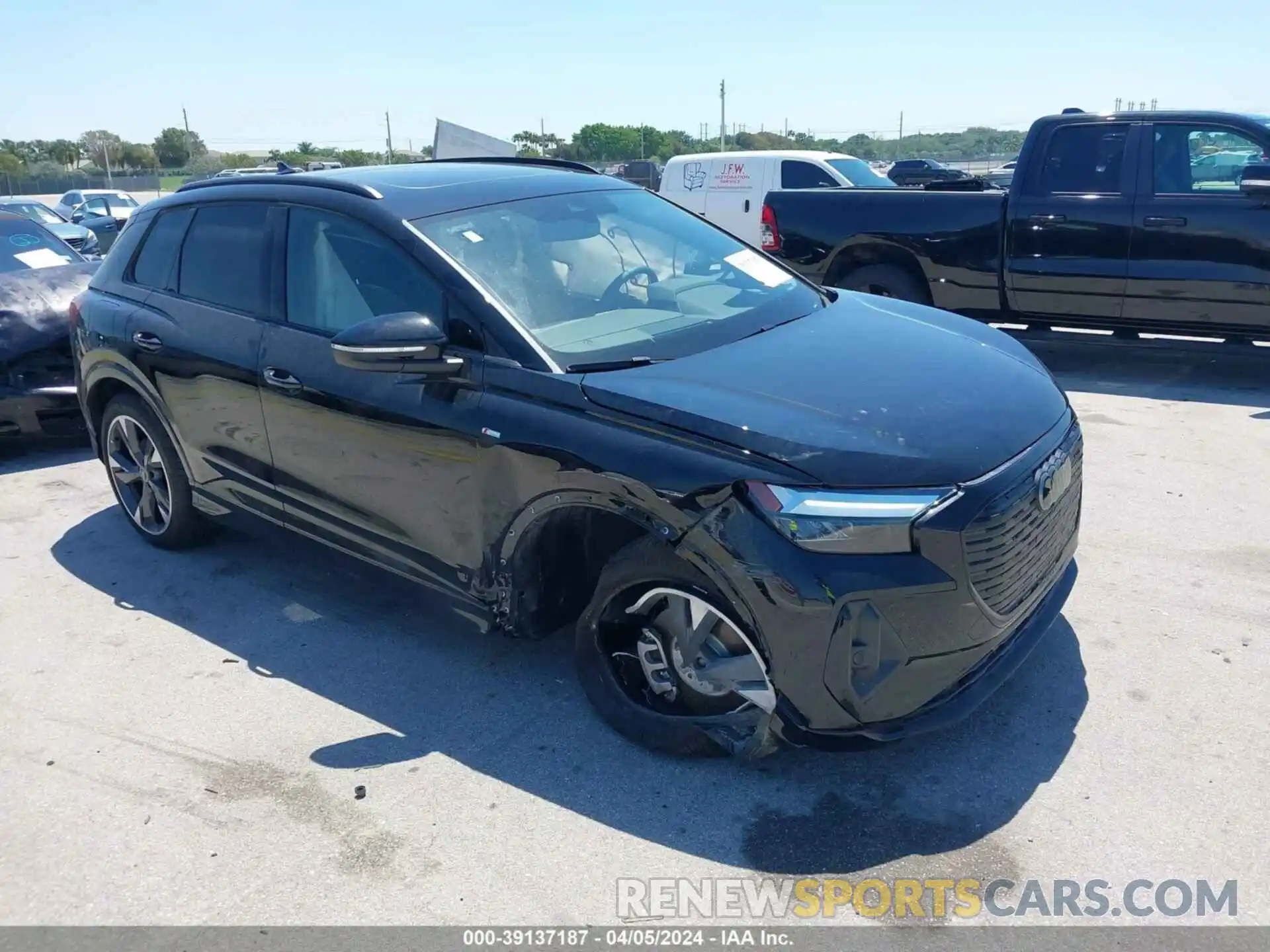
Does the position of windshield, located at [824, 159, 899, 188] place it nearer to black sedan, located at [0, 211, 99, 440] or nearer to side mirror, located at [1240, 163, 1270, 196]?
side mirror, located at [1240, 163, 1270, 196]

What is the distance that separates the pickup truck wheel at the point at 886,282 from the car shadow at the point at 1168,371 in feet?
3.20

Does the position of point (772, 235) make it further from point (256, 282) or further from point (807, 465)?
point (807, 465)

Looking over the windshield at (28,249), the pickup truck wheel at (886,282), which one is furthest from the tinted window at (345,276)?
the pickup truck wheel at (886,282)

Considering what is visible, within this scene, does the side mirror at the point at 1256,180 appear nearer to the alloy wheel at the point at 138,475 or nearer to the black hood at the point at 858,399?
the black hood at the point at 858,399

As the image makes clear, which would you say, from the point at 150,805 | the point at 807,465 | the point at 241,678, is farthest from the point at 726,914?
the point at 241,678

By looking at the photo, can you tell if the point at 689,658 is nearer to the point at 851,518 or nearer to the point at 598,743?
the point at 598,743

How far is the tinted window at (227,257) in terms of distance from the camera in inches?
168

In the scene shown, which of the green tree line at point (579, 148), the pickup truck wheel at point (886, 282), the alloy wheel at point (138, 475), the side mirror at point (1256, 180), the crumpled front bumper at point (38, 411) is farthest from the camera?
the green tree line at point (579, 148)

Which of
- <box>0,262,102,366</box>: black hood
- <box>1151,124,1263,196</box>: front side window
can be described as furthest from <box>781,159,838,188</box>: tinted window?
<box>0,262,102,366</box>: black hood

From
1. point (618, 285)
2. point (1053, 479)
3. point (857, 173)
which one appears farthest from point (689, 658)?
point (857, 173)

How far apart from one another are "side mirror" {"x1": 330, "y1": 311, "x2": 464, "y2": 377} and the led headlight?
129 centimetres

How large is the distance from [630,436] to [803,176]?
11.7 meters

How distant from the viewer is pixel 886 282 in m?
8.70

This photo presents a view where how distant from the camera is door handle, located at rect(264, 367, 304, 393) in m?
3.97
